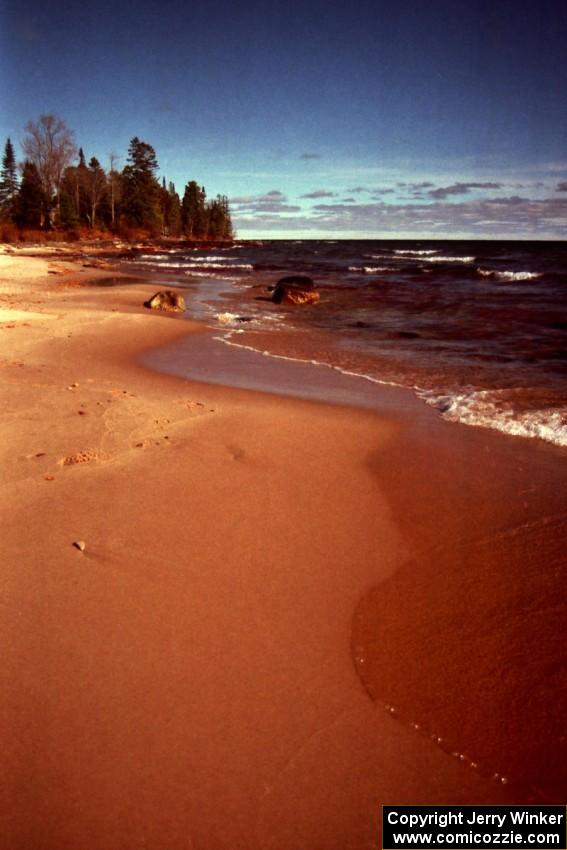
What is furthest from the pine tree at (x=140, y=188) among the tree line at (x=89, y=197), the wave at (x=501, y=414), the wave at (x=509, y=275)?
the wave at (x=501, y=414)

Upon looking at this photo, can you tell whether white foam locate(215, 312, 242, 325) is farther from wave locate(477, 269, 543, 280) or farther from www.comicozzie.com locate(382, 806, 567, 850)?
wave locate(477, 269, 543, 280)

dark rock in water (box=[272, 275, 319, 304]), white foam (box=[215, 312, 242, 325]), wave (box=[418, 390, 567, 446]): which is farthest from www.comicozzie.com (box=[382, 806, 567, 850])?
dark rock in water (box=[272, 275, 319, 304])

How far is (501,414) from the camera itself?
608cm

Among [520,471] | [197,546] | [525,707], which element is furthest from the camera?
[520,471]

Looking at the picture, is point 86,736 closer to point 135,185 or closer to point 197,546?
point 197,546

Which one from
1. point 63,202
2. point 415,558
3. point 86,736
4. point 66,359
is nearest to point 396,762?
point 86,736

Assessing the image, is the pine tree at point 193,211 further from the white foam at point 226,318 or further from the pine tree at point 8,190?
the white foam at point 226,318

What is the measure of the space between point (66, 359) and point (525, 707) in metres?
7.18

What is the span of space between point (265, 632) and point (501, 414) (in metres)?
4.49

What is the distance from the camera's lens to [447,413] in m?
6.12

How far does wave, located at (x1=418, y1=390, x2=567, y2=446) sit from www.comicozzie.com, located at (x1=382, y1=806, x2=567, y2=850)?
12.9 ft

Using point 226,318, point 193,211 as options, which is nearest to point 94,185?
point 193,211

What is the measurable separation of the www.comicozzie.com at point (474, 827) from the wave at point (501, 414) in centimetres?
392

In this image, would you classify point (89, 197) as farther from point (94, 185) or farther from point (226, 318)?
point (226, 318)
